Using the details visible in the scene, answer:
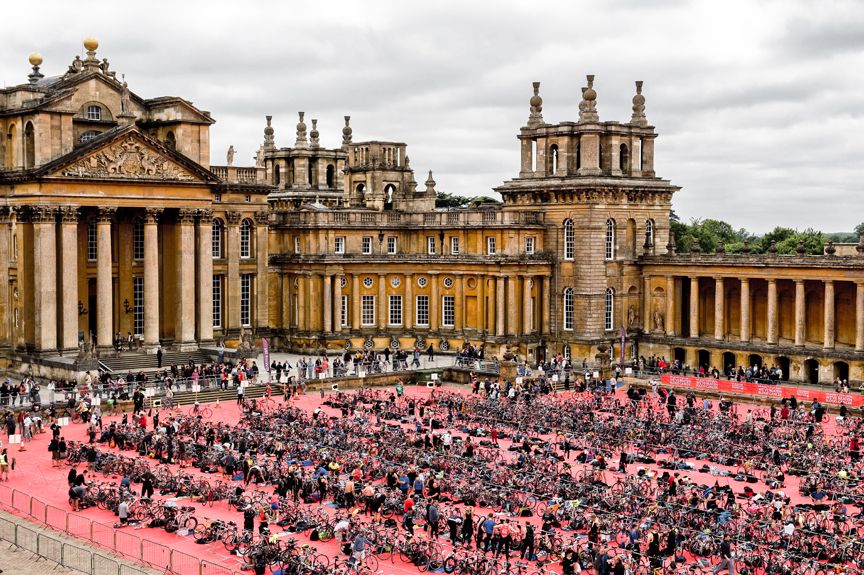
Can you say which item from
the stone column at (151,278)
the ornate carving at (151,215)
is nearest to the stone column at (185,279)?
the ornate carving at (151,215)

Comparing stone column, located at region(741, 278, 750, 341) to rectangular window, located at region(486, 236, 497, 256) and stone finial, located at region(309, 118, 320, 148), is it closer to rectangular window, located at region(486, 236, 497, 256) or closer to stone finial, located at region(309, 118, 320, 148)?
rectangular window, located at region(486, 236, 497, 256)

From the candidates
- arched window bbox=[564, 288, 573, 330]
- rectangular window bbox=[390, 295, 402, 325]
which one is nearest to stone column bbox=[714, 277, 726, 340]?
arched window bbox=[564, 288, 573, 330]

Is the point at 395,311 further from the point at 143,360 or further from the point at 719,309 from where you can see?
the point at 719,309

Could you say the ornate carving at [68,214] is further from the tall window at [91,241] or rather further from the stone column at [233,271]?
the stone column at [233,271]

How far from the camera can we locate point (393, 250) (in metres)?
72.2

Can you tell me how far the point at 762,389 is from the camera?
54.8m

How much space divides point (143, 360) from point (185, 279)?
5248mm

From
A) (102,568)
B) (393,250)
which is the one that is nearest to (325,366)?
(393,250)

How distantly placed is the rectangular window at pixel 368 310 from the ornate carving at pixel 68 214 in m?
19.6

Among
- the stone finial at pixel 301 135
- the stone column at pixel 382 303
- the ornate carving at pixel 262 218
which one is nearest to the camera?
the ornate carving at pixel 262 218

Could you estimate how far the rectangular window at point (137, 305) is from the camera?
206 ft

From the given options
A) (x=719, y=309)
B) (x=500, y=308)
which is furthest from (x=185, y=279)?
(x=719, y=309)

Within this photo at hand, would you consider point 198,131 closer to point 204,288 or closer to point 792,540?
point 204,288

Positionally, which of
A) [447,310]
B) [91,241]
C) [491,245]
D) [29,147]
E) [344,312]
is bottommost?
[344,312]
